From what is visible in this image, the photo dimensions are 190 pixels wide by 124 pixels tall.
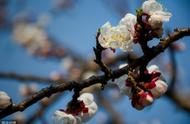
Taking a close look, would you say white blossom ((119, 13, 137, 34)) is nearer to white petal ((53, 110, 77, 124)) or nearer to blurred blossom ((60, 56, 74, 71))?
white petal ((53, 110, 77, 124))

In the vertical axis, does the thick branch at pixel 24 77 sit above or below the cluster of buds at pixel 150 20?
above

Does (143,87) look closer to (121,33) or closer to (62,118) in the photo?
(121,33)

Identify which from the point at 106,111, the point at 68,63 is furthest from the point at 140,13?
the point at 68,63

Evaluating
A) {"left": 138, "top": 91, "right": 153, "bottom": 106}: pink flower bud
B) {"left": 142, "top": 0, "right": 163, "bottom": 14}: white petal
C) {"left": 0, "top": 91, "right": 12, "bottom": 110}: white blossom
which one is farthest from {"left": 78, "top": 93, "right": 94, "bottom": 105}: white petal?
{"left": 142, "top": 0, "right": 163, "bottom": 14}: white petal

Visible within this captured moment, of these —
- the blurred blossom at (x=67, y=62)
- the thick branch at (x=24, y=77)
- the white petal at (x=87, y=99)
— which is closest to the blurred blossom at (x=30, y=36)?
the blurred blossom at (x=67, y=62)

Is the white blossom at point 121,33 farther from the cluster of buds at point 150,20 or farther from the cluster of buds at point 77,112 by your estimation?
the cluster of buds at point 77,112

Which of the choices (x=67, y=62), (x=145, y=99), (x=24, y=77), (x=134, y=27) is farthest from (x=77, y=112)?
(x=67, y=62)
